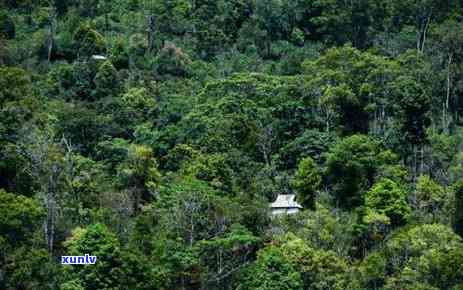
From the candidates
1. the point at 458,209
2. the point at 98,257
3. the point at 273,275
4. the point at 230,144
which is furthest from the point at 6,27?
the point at 458,209

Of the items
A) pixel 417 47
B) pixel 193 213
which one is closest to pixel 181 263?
pixel 193 213

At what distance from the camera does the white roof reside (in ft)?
125

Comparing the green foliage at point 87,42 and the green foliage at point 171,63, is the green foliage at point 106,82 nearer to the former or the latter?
the green foliage at point 87,42

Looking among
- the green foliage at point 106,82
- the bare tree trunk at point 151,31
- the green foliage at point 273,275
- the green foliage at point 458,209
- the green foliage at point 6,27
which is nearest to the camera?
the green foliage at point 273,275

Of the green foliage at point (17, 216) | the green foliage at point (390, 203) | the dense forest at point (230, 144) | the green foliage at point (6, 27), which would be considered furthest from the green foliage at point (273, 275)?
the green foliage at point (6, 27)

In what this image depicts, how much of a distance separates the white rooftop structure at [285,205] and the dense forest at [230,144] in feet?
1.50

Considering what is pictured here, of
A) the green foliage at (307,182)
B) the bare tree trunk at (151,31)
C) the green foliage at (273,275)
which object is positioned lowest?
the green foliage at (273,275)

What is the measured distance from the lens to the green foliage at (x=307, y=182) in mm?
38500

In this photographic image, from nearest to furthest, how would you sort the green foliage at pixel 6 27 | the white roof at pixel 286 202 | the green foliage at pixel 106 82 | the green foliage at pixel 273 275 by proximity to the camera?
1. the green foliage at pixel 273 275
2. the white roof at pixel 286 202
3. the green foliage at pixel 106 82
4. the green foliage at pixel 6 27

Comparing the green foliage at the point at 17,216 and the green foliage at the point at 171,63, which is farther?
the green foliage at the point at 171,63

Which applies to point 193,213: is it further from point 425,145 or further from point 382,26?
point 382,26

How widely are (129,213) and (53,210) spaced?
3545 millimetres

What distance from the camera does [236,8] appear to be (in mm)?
54875

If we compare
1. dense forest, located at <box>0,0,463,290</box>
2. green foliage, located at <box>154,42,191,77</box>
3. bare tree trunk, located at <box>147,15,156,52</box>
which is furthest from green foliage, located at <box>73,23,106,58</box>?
green foliage, located at <box>154,42,191,77</box>
